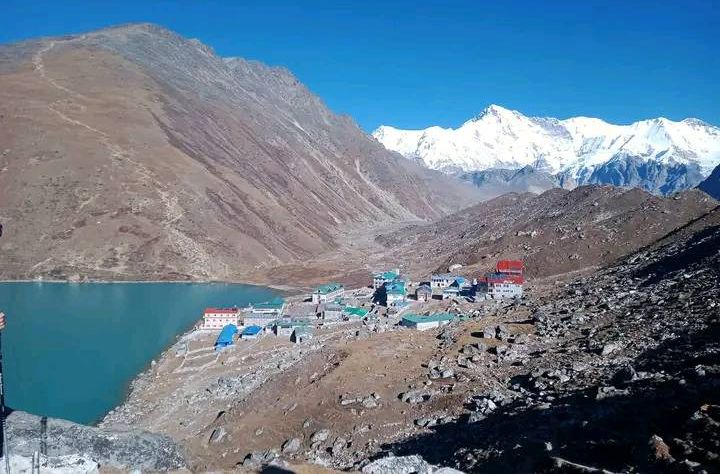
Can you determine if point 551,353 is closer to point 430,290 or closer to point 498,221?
point 430,290

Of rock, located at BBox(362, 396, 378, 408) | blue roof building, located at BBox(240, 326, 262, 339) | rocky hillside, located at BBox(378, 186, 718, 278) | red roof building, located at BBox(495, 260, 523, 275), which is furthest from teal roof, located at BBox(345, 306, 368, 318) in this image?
rock, located at BBox(362, 396, 378, 408)

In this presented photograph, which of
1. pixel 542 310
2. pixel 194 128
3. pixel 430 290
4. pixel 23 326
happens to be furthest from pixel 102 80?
pixel 542 310

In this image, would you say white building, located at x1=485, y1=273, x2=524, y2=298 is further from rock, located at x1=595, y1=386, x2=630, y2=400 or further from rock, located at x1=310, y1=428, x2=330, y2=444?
rock, located at x1=595, y1=386, x2=630, y2=400

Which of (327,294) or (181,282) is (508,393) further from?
(181,282)

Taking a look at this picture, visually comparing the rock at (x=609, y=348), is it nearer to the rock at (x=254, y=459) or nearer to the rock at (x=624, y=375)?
the rock at (x=624, y=375)

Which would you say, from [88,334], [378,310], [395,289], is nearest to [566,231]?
[395,289]
